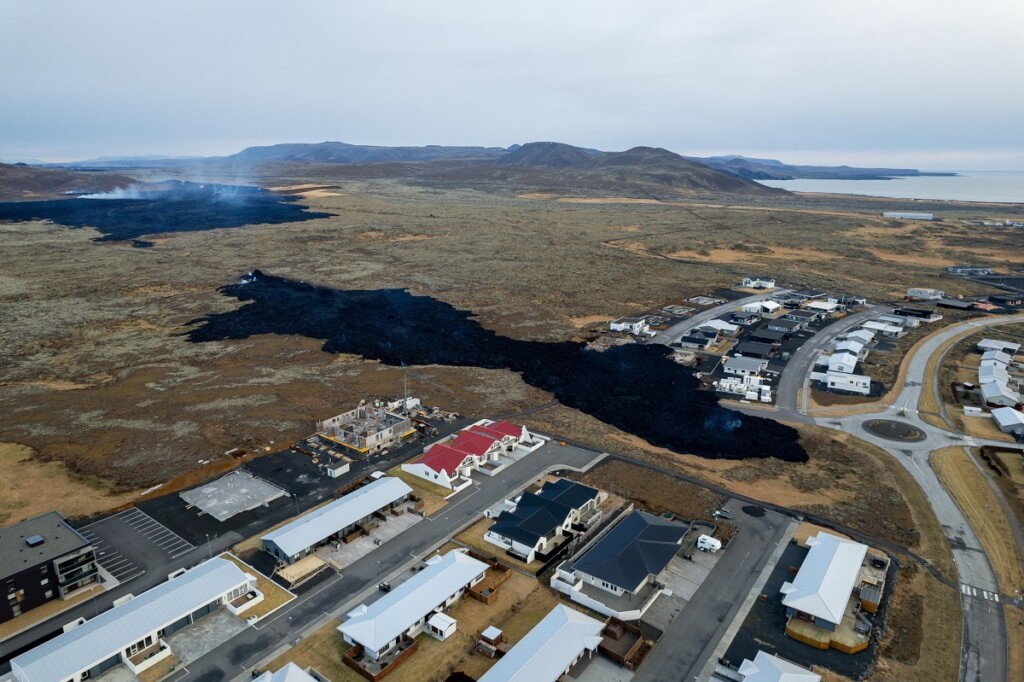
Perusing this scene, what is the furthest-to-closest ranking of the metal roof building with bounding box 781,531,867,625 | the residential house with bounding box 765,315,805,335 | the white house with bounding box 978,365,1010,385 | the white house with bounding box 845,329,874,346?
the residential house with bounding box 765,315,805,335, the white house with bounding box 845,329,874,346, the white house with bounding box 978,365,1010,385, the metal roof building with bounding box 781,531,867,625

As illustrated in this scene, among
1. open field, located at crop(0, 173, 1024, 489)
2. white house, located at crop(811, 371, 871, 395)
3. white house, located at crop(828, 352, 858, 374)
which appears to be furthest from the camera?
white house, located at crop(828, 352, 858, 374)

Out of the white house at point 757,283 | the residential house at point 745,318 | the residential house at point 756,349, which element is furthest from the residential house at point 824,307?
the residential house at point 756,349

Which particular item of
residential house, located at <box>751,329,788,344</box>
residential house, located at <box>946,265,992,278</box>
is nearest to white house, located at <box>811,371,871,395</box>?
residential house, located at <box>751,329,788,344</box>

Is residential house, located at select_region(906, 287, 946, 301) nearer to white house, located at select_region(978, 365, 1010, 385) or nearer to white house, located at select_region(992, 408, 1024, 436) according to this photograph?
white house, located at select_region(978, 365, 1010, 385)

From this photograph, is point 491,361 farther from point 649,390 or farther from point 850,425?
point 850,425

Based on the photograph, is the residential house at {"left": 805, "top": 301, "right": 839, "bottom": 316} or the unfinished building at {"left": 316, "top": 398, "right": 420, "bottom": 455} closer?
the unfinished building at {"left": 316, "top": 398, "right": 420, "bottom": 455}

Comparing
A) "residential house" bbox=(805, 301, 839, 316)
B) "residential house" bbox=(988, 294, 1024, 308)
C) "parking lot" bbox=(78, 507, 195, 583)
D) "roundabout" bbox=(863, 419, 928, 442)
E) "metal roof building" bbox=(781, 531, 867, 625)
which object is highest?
"residential house" bbox=(988, 294, 1024, 308)
